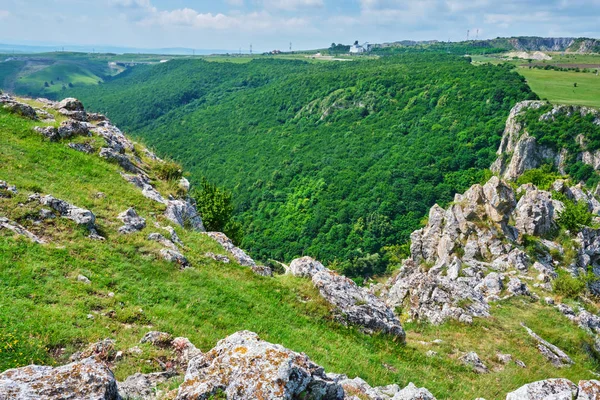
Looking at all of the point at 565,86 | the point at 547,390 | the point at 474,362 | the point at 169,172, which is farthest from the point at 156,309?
the point at 565,86

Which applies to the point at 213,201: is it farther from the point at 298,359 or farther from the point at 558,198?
the point at 558,198

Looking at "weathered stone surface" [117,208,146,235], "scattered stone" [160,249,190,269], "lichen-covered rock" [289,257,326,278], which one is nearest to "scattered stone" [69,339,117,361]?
"scattered stone" [160,249,190,269]

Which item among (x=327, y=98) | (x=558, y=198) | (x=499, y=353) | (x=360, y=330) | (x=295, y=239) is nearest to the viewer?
(x=360, y=330)

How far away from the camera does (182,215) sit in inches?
803

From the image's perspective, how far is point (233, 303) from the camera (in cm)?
1308

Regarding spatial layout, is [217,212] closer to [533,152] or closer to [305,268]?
[305,268]

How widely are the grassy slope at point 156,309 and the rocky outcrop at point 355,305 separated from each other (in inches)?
19.5

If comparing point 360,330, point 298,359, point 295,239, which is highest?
point 298,359

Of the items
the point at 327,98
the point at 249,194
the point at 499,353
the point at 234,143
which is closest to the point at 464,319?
the point at 499,353

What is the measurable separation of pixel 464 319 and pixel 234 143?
374 ft

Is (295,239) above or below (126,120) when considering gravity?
below

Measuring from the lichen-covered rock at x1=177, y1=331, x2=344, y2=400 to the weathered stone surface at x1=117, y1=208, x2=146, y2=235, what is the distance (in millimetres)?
9294

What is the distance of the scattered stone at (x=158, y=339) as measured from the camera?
9731mm

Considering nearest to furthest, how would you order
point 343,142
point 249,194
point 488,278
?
point 488,278 → point 249,194 → point 343,142
